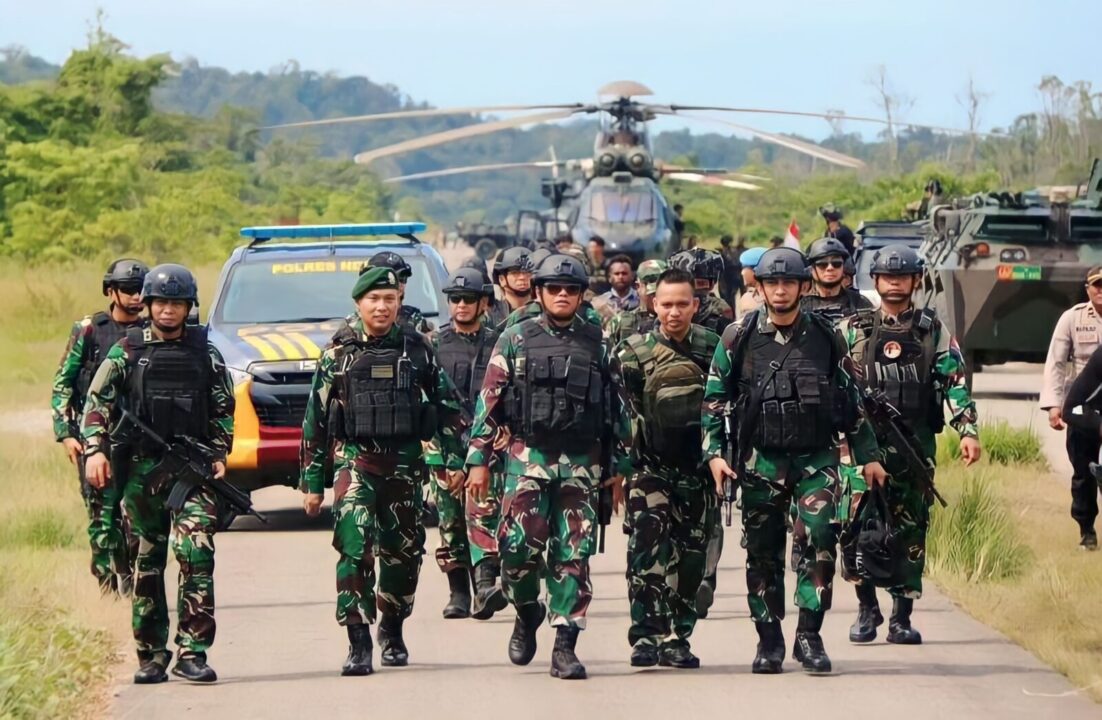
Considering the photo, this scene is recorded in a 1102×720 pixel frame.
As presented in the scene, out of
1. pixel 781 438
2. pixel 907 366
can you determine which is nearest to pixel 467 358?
pixel 907 366

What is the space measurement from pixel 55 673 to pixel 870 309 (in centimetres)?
408

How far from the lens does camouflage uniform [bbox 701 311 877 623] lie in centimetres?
909

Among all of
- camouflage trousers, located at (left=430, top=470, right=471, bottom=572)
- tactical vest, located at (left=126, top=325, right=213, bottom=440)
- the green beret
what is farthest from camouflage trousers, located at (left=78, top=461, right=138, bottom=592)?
the green beret

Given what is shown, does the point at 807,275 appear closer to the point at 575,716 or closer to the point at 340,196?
the point at 575,716

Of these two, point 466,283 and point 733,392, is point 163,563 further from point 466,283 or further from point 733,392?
point 466,283

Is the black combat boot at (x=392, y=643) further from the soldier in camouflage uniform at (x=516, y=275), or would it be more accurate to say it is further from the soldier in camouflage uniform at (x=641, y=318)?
the soldier in camouflage uniform at (x=516, y=275)

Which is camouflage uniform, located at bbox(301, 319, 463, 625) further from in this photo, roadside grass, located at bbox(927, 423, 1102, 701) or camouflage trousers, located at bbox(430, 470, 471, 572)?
roadside grass, located at bbox(927, 423, 1102, 701)

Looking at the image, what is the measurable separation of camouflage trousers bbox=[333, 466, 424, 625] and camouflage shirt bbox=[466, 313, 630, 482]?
35 centimetres

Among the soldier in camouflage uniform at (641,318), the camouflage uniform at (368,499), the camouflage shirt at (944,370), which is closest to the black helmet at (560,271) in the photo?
the camouflage uniform at (368,499)

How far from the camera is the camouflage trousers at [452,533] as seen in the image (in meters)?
11.1

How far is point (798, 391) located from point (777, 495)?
1.45 feet

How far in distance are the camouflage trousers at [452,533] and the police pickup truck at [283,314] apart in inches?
121

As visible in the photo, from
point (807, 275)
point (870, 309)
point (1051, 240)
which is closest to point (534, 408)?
point (807, 275)

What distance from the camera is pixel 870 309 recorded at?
10320 millimetres
